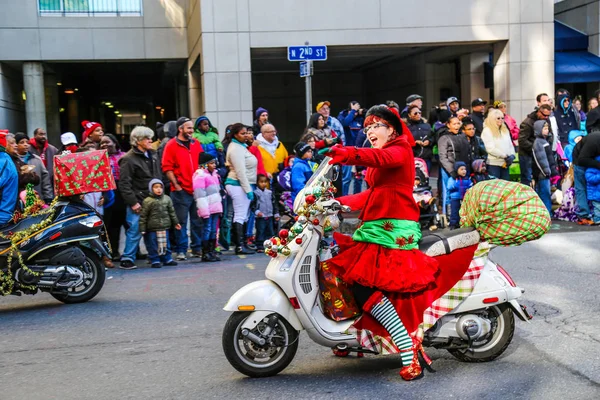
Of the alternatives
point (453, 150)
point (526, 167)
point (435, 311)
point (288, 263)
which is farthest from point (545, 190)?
point (288, 263)

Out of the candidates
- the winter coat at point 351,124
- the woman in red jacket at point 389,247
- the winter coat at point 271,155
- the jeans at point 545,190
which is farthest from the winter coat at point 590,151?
the woman in red jacket at point 389,247

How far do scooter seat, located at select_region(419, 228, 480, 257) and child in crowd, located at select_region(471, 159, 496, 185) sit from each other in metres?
7.41

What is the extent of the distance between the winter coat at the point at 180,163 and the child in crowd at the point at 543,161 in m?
6.05

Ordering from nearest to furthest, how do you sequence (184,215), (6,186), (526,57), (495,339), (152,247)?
(495,339) → (6,186) → (152,247) → (184,215) → (526,57)

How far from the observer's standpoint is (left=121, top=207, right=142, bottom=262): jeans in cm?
1076

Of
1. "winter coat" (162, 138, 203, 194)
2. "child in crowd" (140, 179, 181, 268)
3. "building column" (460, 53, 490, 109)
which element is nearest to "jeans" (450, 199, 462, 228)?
"winter coat" (162, 138, 203, 194)

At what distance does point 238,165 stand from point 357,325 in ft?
20.7

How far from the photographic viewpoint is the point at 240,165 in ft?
37.3

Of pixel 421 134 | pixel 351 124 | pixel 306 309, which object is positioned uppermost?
pixel 351 124

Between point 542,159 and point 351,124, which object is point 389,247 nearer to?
point 542,159

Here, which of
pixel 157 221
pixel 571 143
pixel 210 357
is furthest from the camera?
pixel 571 143

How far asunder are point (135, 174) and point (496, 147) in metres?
6.26

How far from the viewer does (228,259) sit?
438 inches

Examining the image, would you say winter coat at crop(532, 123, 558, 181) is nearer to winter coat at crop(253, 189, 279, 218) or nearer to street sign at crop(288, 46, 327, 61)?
street sign at crop(288, 46, 327, 61)
